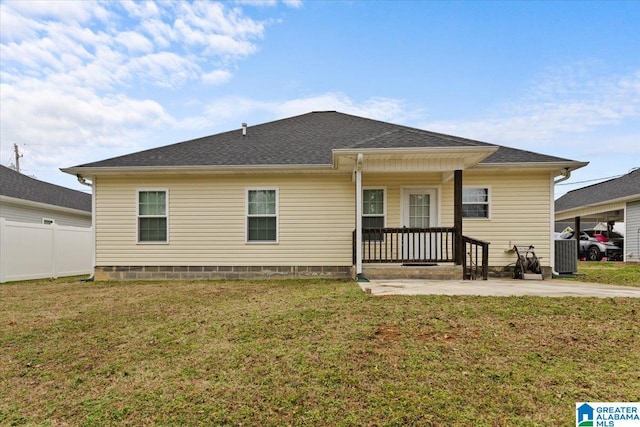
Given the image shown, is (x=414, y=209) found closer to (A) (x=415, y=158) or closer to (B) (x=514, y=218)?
(A) (x=415, y=158)

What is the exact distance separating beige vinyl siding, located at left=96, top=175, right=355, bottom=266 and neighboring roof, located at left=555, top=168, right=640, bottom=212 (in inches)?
568

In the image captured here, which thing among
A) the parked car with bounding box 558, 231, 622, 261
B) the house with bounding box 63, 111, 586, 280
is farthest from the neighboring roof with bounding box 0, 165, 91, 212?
Result: the parked car with bounding box 558, 231, 622, 261

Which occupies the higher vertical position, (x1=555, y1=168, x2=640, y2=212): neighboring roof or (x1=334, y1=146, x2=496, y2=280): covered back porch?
(x1=555, y1=168, x2=640, y2=212): neighboring roof

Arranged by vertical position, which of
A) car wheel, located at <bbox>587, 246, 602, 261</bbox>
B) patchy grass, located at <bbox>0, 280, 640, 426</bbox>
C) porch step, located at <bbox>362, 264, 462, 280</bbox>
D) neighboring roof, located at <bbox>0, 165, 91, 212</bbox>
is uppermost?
neighboring roof, located at <bbox>0, 165, 91, 212</bbox>

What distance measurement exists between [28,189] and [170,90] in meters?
7.14

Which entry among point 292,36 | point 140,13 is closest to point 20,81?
point 140,13

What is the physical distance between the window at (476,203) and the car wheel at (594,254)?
1436cm

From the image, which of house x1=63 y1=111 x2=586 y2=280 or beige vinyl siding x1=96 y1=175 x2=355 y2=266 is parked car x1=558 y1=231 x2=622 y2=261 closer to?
house x1=63 y1=111 x2=586 y2=280

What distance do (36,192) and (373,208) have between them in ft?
47.0

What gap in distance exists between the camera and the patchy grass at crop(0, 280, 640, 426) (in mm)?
2369

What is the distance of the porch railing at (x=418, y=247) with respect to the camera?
7.65 m

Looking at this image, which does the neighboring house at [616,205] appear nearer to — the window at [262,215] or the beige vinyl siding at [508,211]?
the beige vinyl siding at [508,211]

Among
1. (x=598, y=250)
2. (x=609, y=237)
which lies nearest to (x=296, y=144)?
(x=598, y=250)

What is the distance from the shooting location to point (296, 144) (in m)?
10.0
